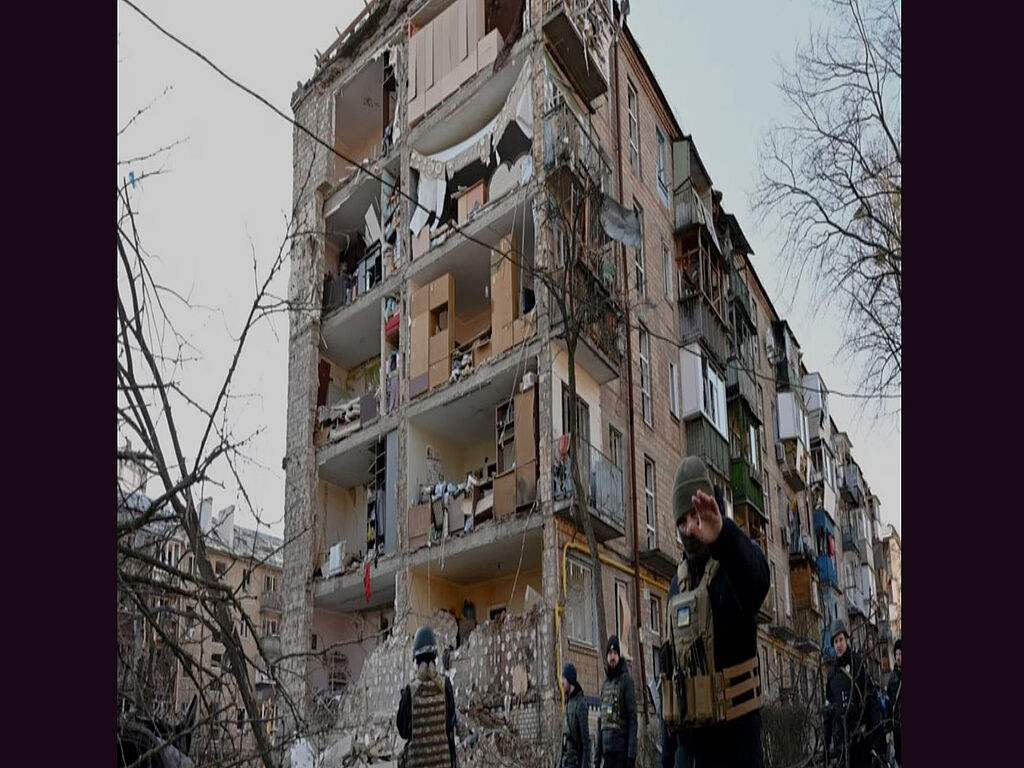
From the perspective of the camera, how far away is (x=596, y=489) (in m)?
10.8

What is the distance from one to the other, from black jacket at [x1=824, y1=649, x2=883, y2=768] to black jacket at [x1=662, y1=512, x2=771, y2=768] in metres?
2.79

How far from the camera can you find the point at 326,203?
14438 mm

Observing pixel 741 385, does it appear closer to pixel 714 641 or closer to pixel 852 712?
pixel 852 712

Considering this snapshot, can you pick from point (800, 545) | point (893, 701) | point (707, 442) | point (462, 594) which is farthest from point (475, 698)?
point (893, 701)

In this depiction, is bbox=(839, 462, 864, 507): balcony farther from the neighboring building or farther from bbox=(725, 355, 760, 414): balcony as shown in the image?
the neighboring building

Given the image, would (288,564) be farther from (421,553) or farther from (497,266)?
(497,266)

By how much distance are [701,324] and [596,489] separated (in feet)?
8.60

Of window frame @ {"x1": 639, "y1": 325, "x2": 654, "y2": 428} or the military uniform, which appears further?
window frame @ {"x1": 639, "y1": 325, "x2": 654, "y2": 428}

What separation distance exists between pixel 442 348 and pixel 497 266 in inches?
48.1

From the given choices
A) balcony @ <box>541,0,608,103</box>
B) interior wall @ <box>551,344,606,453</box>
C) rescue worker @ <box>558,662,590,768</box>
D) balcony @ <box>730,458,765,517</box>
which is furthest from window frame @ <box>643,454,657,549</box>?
balcony @ <box>541,0,608,103</box>

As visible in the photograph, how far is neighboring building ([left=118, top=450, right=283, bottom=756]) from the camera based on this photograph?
3.16 metres

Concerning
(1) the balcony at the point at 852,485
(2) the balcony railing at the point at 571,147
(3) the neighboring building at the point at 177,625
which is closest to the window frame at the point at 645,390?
(2) the balcony railing at the point at 571,147

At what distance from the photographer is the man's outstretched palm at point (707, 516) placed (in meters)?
3.03

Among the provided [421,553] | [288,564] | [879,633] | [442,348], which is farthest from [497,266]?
[879,633]
